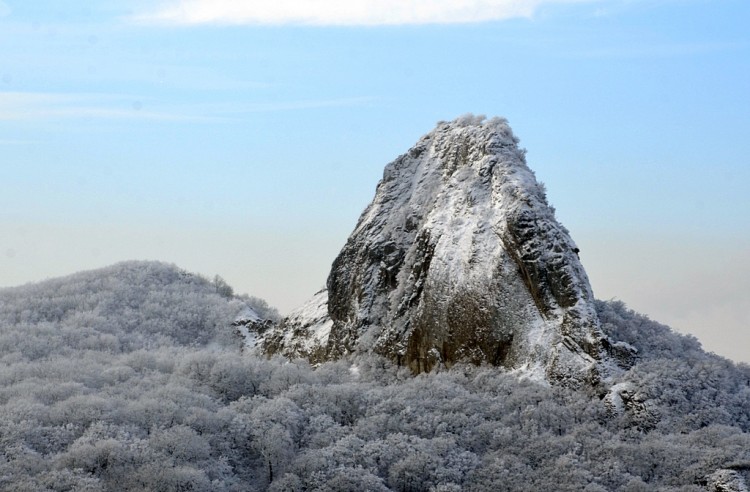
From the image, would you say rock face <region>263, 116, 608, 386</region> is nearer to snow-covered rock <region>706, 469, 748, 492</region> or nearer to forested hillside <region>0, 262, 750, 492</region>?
forested hillside <region>0, 262, 750, 492</region>

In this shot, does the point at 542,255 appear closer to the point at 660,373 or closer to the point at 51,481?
the point at 660,373

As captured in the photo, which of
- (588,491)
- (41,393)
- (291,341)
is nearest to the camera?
(588,491)

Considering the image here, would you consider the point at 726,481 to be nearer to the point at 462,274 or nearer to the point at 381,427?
the point at 381,427

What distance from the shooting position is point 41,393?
213 ft

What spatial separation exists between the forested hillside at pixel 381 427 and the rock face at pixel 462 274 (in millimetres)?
1794

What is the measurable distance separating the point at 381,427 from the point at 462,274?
10497mm

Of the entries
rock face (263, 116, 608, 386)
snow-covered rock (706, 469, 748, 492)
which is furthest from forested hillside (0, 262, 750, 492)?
rock face (263, 116, 608, 386)

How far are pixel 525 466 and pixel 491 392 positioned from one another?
6.24 metres

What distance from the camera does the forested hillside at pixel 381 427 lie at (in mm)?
52844

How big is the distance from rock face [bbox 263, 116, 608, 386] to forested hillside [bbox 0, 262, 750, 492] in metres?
1.79

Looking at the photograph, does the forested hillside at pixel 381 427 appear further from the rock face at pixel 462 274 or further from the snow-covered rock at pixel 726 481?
the rock face at pixel 462 274

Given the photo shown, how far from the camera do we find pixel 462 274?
62.9 metres

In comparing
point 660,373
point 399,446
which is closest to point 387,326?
point 399,446

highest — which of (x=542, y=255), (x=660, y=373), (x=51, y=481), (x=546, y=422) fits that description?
(x=542, y=255)
